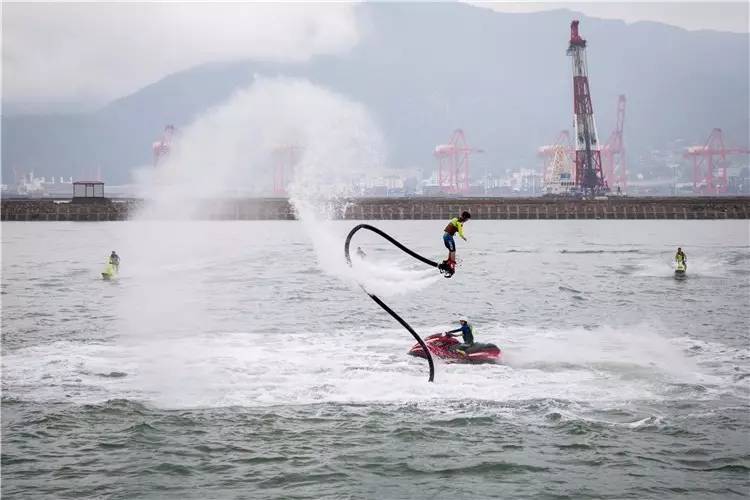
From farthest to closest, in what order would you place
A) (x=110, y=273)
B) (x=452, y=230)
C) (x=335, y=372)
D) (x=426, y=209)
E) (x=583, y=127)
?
1. (x=583, y=127)
2. (x=426, y=209)
3. (x=110, y=273)
4. (x=335, y=372)
5. (x=452, y=230)

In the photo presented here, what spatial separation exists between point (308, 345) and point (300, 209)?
29.5 feet

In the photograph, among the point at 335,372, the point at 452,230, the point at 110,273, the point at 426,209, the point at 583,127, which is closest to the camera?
the point at 452,230

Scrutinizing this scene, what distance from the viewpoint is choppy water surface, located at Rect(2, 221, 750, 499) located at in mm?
21188

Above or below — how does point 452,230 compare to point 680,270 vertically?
above

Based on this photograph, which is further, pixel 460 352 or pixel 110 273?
pixel 110 273

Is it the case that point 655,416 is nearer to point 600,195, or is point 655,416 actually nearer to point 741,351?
point 741,351

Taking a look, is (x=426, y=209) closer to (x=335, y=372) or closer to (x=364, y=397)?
(x=335, y=372)

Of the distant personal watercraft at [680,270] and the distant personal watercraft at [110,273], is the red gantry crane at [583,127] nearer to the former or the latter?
the distant personal watercraft at [680,270]

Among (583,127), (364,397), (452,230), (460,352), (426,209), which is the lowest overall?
(364,397)

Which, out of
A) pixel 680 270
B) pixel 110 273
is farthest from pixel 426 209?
pixel 110 273

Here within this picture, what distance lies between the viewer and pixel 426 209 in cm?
15812

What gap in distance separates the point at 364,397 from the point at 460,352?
236 inches

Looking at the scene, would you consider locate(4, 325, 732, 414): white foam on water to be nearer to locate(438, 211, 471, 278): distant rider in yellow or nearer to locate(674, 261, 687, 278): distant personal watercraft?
locate(438, 211, 471, 278): distant rider in yellow

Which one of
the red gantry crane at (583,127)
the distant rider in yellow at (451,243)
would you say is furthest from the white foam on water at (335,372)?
the red gantry crane at (583,127)
